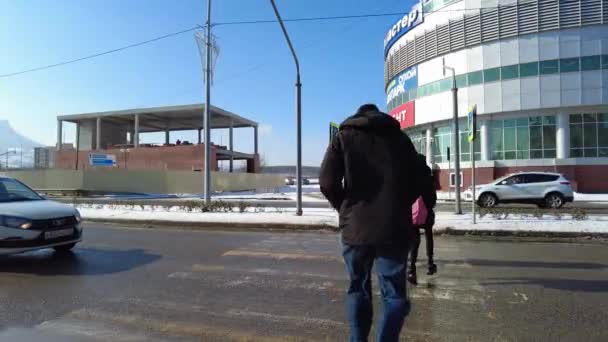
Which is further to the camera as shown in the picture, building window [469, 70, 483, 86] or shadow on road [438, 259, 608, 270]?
building window [469, 70, 483, 86]

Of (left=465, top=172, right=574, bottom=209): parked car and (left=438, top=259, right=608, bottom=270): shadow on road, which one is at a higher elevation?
(left=465, top=172, right=574, bottom=209): parked car

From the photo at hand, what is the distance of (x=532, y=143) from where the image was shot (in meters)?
31.8

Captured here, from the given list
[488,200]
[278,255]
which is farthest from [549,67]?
[278,255]

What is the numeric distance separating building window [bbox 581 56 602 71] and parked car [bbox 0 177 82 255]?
112 feet

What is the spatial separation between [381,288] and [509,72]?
33.7 meters

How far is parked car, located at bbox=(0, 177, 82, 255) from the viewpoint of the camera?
639 centimetres

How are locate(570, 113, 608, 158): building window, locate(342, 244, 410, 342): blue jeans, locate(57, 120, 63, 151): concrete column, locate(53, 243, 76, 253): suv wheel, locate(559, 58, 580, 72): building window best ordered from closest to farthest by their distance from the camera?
locate(342, 244, 410, 342): blue jeans
locate(53, 243, 76, 253): suv wheel
locate(559, 58, 580, 72): building window
locate(570, 113, 608, 158): building window
locate(57, 120, 63, 151): concrete column

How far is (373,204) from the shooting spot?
265 centimetres

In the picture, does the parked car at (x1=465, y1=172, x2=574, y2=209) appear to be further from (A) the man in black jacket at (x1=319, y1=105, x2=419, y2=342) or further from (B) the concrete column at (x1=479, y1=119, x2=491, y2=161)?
(A) the man in black jacket at (x1=319, y1=105, x2=419, y2=342)

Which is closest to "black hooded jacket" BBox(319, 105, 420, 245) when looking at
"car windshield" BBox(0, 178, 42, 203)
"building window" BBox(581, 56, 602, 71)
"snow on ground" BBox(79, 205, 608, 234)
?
"car windshield" BBox(0, 178, 42, 203)

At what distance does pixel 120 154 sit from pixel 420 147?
1391 inches

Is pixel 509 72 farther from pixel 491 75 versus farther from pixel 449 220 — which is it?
pixel 449 220

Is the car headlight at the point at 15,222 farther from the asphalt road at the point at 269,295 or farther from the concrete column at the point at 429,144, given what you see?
the concrete column at the point at 429,144

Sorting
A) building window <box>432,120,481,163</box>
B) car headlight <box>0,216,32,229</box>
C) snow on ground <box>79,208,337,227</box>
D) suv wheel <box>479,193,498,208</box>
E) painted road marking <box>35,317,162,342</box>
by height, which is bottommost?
painted road marking <box>35,317,162,342</box>
